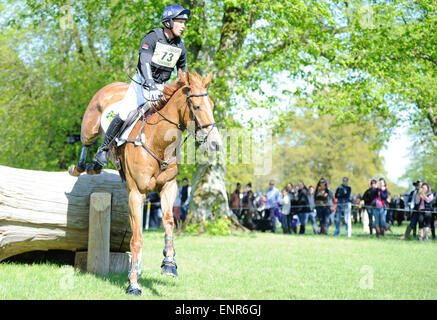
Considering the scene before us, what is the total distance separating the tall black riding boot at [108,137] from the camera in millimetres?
7418

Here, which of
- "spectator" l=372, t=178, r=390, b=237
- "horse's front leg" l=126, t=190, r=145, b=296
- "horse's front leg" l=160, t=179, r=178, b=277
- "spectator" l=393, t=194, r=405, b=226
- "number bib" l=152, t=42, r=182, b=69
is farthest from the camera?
"spectator" l=393, t=194, r=405, b=226

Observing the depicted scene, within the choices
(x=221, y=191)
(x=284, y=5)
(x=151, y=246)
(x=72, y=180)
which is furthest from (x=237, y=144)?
(x=72, y=180)

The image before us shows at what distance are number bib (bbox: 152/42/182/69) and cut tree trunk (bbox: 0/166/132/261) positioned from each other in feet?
8.39

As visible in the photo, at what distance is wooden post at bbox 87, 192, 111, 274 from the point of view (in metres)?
8.08

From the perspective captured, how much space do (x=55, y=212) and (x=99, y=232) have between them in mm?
855

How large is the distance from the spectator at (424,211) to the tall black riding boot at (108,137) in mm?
14628

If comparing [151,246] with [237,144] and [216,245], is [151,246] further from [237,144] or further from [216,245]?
[237,144]

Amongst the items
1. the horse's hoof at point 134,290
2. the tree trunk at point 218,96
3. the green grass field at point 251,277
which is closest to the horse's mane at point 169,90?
the horse's hoof at point 134,290

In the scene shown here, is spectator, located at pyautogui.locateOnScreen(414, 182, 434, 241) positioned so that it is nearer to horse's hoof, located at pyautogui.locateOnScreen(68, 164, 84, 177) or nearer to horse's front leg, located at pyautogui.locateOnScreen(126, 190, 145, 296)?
horse's hoof, located at pyautogui.locateOnScreen(68, 164, 84, 177)

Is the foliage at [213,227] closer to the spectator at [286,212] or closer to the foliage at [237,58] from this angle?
the foliage at [237,58]

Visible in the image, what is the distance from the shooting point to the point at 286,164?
54.8m

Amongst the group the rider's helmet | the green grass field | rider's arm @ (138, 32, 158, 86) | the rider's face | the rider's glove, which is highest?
the rider's helmet

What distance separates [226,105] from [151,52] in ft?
37.9

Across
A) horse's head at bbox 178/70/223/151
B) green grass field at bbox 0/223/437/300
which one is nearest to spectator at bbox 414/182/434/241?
green grass field at bbox 0/223/437/300
